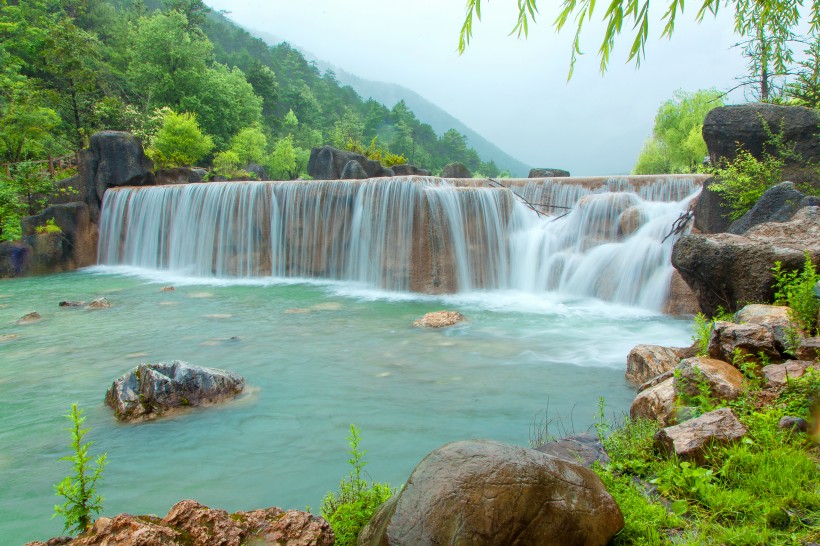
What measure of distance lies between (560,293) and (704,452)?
30.6ft

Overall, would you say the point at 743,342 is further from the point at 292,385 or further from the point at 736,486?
the point at 292,385

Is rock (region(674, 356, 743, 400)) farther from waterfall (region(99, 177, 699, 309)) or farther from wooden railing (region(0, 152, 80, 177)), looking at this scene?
wooden railing (region(0, 152, 80, 177))

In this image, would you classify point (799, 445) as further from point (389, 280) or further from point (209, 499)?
point (389, 280)

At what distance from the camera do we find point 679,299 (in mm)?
10016

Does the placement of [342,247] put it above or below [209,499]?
above

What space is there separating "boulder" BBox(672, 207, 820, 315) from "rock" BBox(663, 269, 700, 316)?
270 centimetres

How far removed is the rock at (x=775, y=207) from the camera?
7.78 meters

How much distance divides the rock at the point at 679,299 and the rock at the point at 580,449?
6641mm

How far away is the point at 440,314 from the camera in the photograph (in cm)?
972

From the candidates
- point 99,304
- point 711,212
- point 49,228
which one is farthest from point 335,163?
point 711,212

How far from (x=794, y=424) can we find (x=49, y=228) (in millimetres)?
20984

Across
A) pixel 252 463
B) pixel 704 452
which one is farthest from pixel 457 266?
pixel 704 452

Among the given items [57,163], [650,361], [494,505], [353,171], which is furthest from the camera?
[353,171]

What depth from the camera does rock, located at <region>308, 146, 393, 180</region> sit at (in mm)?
26188
